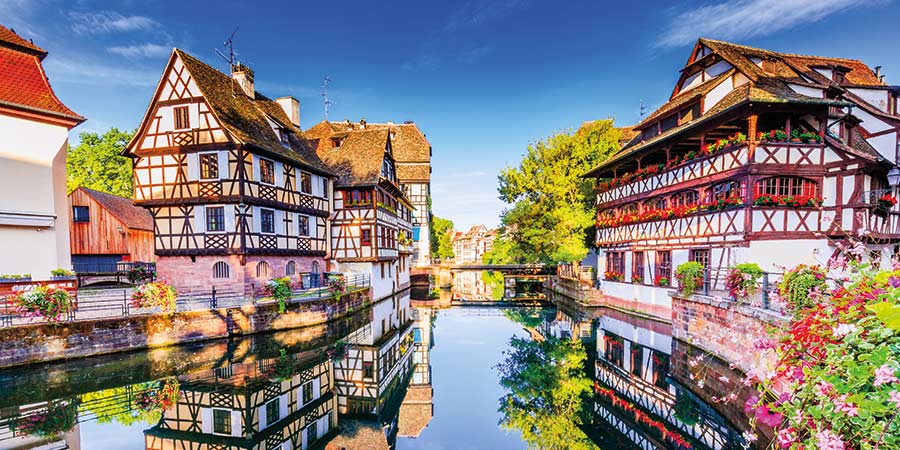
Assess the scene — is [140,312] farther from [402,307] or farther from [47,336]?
[402,307]

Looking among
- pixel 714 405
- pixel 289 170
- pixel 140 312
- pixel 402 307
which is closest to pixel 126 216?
pixel 289 170

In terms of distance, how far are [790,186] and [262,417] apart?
20.3 m

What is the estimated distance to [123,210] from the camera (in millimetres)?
25422

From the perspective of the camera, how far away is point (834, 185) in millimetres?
15180

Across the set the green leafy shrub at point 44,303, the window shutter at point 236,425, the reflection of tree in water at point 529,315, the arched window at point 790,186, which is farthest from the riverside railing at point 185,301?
the arched window at point 790,186

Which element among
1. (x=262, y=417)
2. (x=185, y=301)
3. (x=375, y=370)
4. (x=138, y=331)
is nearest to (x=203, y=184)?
(x=185, y=301)

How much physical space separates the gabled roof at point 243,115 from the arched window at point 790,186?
21.8 metres

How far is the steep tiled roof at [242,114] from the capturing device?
59.6 feet

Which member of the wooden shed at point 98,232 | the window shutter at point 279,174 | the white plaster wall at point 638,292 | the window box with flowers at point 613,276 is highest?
the window shutter at point 279,174

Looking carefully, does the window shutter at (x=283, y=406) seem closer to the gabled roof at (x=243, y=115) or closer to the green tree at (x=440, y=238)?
the gabled roof at (x=243, y=115)

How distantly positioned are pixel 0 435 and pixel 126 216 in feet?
70.2

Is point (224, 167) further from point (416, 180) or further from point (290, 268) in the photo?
point (416, 180)

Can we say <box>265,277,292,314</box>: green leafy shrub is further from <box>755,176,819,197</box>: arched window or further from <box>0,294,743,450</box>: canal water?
<box>755,176,819,197</box>: arched window

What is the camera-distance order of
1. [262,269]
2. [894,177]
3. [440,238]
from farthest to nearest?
[440,238]
[262,269]
[894,177]
